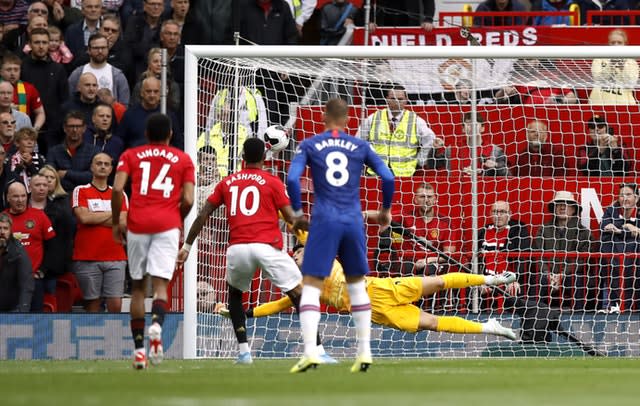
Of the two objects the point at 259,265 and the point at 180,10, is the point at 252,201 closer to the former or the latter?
the point at 259,265

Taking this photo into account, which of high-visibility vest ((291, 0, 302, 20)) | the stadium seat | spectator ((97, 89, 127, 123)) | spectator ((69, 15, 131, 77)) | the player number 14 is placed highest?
high-visibility vest ((291, 0, 302, 20))

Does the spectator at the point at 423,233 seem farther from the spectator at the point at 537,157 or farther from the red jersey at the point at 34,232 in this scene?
the red jersey at the point at 34,232

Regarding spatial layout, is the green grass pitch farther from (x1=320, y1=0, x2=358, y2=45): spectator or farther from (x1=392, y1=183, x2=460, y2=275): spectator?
(x1=320, y1=0, x2=358, y2=45): spectator

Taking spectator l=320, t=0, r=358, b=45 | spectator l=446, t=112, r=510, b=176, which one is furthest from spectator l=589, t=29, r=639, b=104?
spectator l=320, t=0, r=358, b=45

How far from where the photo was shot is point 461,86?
681 inches

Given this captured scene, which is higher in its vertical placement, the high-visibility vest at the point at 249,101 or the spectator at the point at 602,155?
the high-visibility vest at the point at 249,101

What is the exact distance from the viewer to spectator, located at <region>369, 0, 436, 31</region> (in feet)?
68.7

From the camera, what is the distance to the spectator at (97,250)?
656 inches

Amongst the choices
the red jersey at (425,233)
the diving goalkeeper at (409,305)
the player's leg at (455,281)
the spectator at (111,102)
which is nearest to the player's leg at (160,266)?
the diving goalkeeper at (409,305)

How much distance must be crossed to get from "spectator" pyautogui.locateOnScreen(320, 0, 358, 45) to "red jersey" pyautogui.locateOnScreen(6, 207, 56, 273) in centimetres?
554

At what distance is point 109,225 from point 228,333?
1.86 metres

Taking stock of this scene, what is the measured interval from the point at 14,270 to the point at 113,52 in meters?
4.27

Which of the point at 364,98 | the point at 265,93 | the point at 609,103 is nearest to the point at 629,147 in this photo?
the point at 609,103

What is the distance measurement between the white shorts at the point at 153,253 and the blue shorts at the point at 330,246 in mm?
1360
